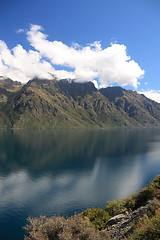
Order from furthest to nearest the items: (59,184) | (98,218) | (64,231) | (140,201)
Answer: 1. (59,184)
2. (140,201)
3. (98,218)
4. (64,231)

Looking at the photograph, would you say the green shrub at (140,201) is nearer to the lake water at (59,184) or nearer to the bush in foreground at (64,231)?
the lake water at (59,184)

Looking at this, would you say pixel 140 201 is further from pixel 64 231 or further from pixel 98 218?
pixel 64 231

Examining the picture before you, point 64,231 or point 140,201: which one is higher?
point 64,231

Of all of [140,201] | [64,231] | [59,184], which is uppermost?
[64,231]

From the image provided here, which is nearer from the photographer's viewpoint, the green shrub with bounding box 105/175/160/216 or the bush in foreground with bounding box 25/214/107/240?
the bush in foreground with bounding box 25/214/107/240

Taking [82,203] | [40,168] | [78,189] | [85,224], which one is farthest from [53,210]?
→ [40,168]

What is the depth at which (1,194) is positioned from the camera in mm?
72000

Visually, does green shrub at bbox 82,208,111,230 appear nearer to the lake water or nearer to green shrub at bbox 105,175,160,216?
green shrub at bbox 105,175,160,216

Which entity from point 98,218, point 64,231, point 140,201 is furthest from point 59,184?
point 64,231

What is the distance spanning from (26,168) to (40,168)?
10413 millimetres

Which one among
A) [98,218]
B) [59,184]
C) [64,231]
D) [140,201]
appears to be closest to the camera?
[64,231]

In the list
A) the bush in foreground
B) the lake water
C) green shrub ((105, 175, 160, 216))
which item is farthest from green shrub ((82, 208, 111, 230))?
the lake water

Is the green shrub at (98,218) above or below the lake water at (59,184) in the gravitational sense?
above

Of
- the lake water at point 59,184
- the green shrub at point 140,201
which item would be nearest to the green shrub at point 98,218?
the green shrub at point 140,201
